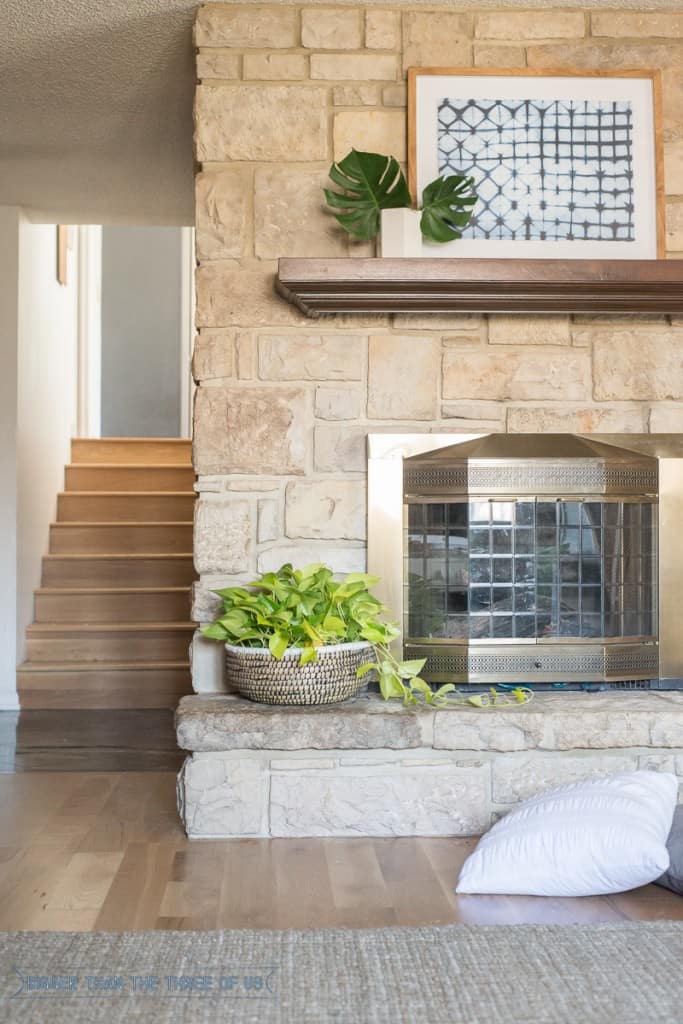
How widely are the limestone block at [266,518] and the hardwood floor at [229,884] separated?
771 millimetres

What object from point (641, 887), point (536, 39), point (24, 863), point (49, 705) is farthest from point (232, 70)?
point (49, 705)

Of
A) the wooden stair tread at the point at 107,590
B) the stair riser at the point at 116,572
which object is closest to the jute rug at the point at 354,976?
the wooden stair tread at the point at 107,590

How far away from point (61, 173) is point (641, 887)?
352 cm

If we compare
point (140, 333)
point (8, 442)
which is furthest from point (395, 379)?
point (140, 333)

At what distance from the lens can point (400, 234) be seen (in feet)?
8.68

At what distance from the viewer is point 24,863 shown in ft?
7.41

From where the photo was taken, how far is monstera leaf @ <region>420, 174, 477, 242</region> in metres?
2.63

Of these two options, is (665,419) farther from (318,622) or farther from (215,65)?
(215,65)

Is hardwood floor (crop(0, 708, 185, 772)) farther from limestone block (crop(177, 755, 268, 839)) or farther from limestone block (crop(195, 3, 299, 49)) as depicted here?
limestone block (crop(195, 3, 299, 49))

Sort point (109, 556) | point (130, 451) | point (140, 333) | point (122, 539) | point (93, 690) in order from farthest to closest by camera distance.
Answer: point (140, 333)
point (130, 451)
point (122, 539)
point (109, 556)
point (93, 690)

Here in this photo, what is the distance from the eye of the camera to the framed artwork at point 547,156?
277 centimetres

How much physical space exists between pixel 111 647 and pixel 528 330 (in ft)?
9.24

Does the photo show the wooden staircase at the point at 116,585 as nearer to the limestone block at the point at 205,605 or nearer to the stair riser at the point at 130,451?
the stair riser at the point at 130,451

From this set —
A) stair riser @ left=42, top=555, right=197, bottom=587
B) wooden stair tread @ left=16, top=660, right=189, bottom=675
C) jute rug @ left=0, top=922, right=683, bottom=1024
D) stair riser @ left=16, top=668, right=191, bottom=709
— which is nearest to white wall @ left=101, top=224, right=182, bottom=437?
stair riser @ left=42, top=555, right=197, bottom=587
